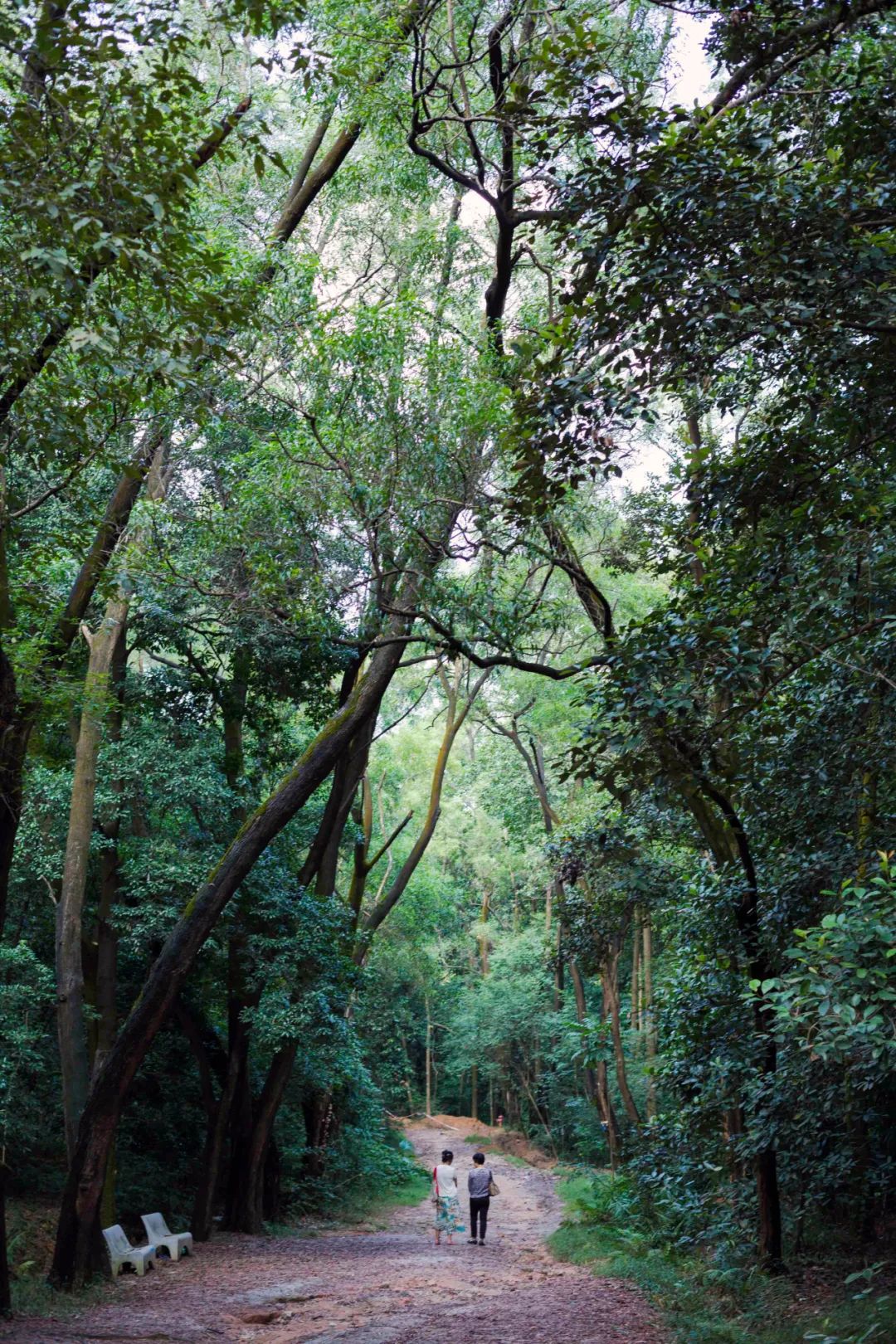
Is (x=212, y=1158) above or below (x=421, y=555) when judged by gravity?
below

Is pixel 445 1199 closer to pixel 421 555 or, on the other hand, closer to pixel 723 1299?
pixel 723 1299

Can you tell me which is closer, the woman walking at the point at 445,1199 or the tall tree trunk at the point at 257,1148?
the tall tree trunk at the point at 257,1148

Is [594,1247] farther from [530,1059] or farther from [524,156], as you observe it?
[530,1059]

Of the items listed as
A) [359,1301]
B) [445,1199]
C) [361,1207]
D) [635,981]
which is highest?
[635,981]

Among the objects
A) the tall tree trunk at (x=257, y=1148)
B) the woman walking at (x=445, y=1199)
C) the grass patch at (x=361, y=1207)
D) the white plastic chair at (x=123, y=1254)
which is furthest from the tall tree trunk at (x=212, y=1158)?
the woman walking at (x=445, y=1199)

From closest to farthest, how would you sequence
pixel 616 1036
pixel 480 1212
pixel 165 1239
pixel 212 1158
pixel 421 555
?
1. pixel 421 555
2. pixel 165 1239
3. pixel 212 1158
4. pixel 480 1212
5. pixel 616 1036

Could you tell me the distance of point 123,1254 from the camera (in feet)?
36.0

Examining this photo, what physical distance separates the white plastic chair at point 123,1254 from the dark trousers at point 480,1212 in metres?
A: 4.35

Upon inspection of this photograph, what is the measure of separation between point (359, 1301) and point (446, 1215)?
226 inches

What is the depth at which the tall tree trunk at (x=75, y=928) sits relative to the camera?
10.7 meters

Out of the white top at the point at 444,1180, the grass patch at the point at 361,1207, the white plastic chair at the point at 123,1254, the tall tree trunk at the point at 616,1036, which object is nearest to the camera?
the white plastic chair at the point at 123,1254

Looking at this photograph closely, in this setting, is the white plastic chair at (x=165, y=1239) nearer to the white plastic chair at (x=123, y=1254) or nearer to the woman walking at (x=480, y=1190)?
the white plastic chair at (x=123, y=1254)

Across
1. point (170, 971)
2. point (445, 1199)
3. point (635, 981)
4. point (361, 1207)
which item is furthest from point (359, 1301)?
point (635, 981)

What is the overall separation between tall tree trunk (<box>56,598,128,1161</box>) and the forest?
63 mm
